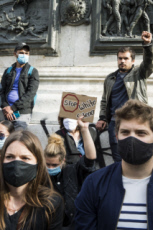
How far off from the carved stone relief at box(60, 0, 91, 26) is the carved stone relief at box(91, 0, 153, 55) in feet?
0.50

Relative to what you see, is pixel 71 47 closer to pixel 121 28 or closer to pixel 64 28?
pixel 64 28

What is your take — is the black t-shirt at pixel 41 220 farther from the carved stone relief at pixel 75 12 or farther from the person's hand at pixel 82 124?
the carved stone relief at pixel 75 12

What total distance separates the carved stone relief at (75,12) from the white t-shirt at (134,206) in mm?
5184

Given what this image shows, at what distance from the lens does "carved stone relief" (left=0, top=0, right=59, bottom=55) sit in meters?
6.98

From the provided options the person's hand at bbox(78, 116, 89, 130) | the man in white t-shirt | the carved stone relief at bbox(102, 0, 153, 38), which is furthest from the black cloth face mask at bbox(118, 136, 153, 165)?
the carved stone relief at bbox(102, 0, 153, 38)

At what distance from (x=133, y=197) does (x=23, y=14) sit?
5.98m

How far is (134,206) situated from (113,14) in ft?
17.2

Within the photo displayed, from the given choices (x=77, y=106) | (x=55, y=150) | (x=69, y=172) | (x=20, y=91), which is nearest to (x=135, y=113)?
(x=77, y=106)

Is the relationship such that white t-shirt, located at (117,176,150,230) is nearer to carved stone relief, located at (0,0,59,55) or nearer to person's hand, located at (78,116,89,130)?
person's hand, located at (78,116,89,130)

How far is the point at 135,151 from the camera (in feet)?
7.63

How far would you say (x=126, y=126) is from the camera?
2469 mm

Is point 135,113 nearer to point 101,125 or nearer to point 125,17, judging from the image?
point 101,125

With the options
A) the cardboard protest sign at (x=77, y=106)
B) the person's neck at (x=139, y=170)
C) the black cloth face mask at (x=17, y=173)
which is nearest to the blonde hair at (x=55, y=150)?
the cardboard protest sign at (x=77, y=106)

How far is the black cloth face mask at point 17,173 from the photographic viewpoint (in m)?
2.64
